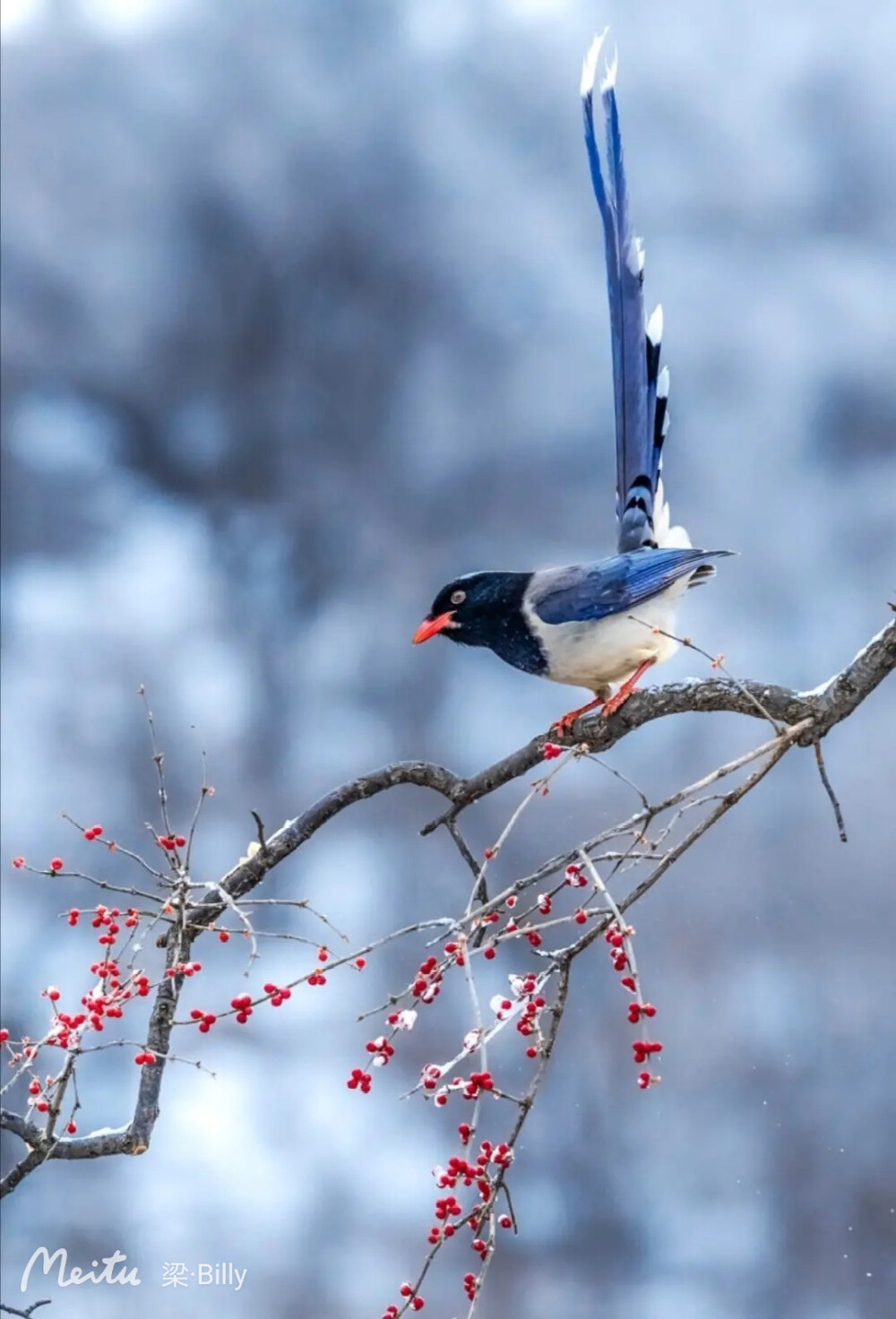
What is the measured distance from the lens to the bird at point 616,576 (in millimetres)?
1432

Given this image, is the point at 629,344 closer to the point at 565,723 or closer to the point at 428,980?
the point at 565,723

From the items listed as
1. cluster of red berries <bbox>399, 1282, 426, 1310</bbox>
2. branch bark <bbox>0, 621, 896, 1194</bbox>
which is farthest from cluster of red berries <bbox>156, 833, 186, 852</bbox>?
cluster of red berries <bbox>399, 1282, 426, 1310</bbox>

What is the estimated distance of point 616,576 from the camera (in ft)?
4.78

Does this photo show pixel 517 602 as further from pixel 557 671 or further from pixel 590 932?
pixel 590 932

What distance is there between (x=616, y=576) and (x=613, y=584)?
0.01 m

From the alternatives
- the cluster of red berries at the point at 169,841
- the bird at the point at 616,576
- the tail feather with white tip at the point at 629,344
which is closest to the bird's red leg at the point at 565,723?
the bird at the point at 616,576

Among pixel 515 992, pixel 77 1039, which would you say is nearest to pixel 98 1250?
pixel 77 1039

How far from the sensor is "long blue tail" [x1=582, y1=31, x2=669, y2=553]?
151cm

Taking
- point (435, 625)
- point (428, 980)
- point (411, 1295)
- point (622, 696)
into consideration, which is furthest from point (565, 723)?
point (411, 1295)

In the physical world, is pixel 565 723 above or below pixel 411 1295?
above

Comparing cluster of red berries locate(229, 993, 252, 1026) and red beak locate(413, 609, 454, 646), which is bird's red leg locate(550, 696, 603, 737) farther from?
cluster of red berries locate(229, 993, 252, 1026)

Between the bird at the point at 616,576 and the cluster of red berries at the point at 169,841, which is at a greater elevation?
the bird at the point at 616,576

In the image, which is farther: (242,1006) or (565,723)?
(565,723)

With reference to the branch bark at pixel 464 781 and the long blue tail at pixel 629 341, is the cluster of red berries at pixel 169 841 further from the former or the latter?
the long blue tail at pixel 629 341
